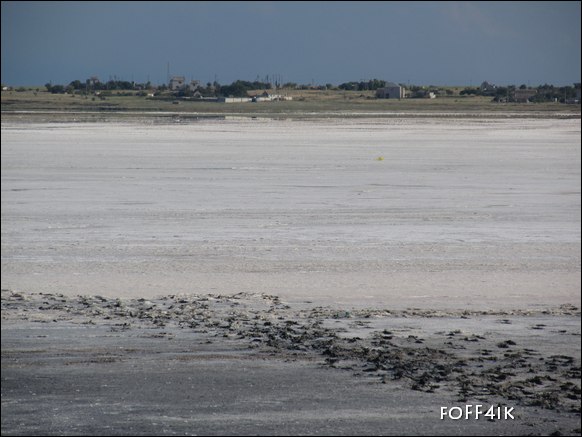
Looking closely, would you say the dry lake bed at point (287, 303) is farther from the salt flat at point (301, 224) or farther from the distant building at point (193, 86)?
the distant building at point (193, 86)

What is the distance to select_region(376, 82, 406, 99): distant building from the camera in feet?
361

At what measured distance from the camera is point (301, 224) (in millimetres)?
16250

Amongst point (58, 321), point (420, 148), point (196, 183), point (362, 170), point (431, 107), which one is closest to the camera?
point (58, 321)

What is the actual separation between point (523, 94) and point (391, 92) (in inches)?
592

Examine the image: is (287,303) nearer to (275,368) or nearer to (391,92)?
(275,368)

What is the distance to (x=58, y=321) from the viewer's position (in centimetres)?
974

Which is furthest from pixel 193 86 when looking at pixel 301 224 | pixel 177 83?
pixel 301 224

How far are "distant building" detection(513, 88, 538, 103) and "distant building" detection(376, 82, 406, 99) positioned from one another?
12.2 m

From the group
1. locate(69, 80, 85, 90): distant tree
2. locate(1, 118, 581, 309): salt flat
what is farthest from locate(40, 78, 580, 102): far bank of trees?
locate(1, 118, 581, 309): salt flat

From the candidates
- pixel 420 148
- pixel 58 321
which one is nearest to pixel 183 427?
pixel 58 321

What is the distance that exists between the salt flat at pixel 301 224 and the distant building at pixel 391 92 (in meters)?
77.5

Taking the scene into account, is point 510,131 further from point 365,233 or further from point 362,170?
point 365,233

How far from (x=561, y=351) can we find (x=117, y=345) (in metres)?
3.87

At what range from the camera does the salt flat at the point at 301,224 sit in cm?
1168
